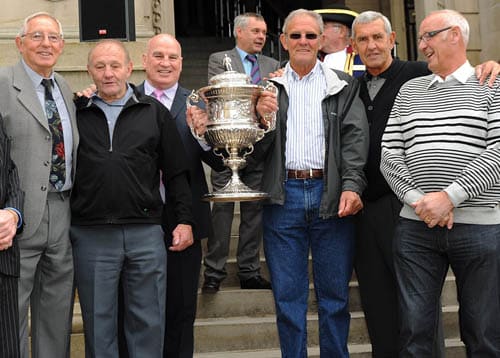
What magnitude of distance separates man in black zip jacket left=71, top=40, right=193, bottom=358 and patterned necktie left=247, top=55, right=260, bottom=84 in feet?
6.94

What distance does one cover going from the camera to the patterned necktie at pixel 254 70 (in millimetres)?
6609

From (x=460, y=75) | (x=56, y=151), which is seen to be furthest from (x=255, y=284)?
(x=460, y=75)

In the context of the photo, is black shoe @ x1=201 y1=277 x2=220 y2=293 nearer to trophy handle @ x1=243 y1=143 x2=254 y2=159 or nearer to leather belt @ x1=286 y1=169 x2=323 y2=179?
trophy handle @ x1=243 y1=143 x2=254 y2=159

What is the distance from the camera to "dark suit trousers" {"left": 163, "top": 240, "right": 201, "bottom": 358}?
471 centimetres

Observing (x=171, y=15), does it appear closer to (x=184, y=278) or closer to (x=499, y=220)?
(x=184, y=278)

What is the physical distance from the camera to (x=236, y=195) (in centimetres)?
438

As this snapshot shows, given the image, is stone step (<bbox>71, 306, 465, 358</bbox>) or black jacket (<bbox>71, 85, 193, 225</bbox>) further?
stone step (<bbox>71, 306, 465, 358</bbox>)

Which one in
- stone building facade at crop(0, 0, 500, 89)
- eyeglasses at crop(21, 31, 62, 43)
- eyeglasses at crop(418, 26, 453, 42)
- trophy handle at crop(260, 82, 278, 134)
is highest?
stone building facade at crop(0, 0, 500, 89)

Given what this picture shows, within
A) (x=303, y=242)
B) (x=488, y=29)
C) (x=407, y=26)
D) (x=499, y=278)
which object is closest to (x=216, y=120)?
(x=303, y=242)

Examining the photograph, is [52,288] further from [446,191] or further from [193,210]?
[446,191]

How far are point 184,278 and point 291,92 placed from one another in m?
Answer: 1.22

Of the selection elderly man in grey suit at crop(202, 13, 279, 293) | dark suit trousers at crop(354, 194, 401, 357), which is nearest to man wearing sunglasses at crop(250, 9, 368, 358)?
dark suit trousers at crop(354, 194, 401, 357)

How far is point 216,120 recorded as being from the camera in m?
4.58

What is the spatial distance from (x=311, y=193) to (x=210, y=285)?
1.80 m
